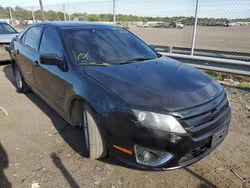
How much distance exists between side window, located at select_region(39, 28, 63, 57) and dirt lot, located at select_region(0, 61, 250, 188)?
1191 mm

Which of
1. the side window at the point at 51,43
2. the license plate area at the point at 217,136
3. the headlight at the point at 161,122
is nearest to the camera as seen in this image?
the headlight at the point at 161,122

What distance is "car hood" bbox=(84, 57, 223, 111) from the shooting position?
245cm

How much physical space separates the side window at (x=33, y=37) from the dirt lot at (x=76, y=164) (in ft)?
4.53

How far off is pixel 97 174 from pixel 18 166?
3.25 feet

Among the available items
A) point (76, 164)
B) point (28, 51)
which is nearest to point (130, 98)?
point (76, 164)

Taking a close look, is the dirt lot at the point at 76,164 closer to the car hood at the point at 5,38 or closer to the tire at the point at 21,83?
the tire at the point at 21,83

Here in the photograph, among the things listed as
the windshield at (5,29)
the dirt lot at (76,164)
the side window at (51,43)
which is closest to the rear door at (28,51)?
the side window at (51,43)

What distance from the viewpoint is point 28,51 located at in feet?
15.1

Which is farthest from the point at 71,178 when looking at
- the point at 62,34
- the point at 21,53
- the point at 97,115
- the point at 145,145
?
the point at 21,53

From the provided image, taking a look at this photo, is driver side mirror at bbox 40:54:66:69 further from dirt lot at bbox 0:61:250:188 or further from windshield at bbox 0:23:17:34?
windshield at bbox 0:23:17:34

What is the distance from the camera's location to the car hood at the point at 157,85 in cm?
245

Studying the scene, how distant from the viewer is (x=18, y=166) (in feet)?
9.77

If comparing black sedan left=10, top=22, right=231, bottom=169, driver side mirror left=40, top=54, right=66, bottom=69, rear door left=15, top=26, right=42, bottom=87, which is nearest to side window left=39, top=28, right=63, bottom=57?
black sedan left=10, top=22, right=231, bottom=169

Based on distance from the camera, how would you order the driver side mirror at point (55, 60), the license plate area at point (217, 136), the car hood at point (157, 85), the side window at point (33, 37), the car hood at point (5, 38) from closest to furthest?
the car hood at point (157, 85), the license plate area at point (217, 136), the driver side mirror at point (55, 60), the side window at point (33, 37), the car hood at point (5, 38)
